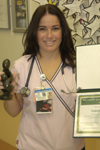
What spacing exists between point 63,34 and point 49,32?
5.0 inches

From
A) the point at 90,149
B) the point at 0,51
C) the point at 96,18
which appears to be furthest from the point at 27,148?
the point at 0,51

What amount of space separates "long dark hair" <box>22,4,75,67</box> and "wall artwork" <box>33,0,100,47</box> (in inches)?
19.0

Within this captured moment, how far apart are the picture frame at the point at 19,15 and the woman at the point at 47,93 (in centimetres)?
92

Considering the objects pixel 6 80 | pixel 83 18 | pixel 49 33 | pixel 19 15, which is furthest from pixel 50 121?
pixel 19 15

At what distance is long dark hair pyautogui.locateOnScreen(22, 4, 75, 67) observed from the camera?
3.21 ft

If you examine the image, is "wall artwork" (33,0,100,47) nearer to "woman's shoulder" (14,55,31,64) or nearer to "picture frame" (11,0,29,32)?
"picture frame" (11,0,29,32)

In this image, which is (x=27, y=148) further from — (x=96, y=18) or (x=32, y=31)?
(x=96, y=18)

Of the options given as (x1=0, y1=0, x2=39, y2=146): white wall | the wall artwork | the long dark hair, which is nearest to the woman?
the long dark hair

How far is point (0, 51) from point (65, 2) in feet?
3.27

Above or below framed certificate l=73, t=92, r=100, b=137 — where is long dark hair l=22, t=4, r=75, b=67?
above

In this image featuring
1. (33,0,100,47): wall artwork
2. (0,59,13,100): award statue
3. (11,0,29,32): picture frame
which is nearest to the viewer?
(0,59,13,100): award statue

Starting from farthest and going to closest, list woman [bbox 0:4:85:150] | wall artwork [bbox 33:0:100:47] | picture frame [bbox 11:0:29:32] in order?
picture frame [bbox 11:0:29:32], wall artwork [bbox 33:0:100:47], woman [bbox 0:4:85:150]

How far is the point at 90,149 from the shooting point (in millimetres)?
1652

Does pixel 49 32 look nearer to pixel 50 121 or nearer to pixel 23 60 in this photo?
pixel 23 60
